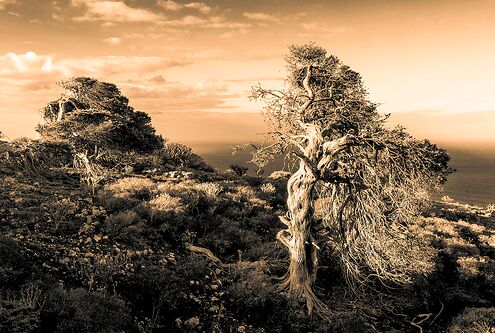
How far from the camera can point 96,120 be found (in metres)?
16.6

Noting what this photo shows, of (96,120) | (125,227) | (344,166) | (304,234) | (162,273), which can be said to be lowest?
(162,273)

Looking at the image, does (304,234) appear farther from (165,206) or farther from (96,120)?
(96,120)

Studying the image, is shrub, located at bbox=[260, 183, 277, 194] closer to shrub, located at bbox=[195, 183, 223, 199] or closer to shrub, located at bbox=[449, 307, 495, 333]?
shrub, located at bbox=[195, 183, 223, 199]

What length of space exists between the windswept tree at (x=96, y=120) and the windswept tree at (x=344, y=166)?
29.8 ft

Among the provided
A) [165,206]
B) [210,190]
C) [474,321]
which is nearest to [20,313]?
[165,206]

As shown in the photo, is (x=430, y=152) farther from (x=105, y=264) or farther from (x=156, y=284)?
(x=105, y=264)

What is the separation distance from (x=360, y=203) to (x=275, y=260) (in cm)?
347

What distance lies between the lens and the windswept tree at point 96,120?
52.7ft

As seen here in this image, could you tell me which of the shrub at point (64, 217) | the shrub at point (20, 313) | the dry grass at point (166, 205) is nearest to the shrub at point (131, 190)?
the dry grass at point (166, 205)

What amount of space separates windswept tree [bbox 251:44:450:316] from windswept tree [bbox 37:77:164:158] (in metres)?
9.08

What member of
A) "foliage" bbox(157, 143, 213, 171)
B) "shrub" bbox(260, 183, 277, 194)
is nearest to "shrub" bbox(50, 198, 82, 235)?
"shrub" bbox(260, 183, 277, 194)

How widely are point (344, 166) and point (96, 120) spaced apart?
12.2m

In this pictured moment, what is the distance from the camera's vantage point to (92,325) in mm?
6000

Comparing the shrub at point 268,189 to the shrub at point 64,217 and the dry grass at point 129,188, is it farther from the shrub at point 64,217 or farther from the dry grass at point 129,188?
the shrub at point 64,217
